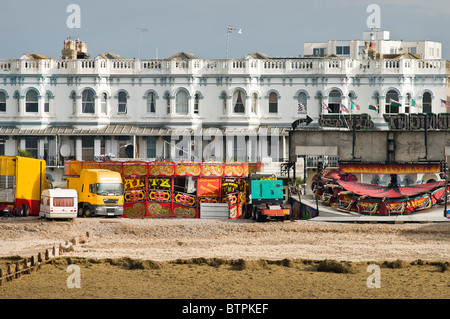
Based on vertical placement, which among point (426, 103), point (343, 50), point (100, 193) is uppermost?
point (343, 50)

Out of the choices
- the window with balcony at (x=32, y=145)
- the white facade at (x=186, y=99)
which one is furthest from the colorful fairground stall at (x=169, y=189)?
the window with balcony at (x=32, y=145)

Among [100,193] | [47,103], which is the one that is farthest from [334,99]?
[100,193]

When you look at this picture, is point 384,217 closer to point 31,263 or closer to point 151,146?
point 31,263

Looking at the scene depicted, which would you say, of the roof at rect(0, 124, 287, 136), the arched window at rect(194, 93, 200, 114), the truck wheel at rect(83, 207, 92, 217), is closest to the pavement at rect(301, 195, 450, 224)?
the truck wheel at rect(83, 207, 92, 217)

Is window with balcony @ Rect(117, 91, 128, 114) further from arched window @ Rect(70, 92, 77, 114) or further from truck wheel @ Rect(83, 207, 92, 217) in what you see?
truck wheel @ Rect(83, 207, 92, 217)

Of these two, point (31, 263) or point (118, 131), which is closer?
point (31, 263)

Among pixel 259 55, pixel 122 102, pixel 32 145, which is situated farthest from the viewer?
pixel 259 55

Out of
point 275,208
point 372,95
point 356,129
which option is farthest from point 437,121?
point 372,95

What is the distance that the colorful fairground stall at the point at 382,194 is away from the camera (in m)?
47.4

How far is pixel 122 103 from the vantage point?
223ft

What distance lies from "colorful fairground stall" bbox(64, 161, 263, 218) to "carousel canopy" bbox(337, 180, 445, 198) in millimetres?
6528

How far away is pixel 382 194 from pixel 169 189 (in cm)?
1226

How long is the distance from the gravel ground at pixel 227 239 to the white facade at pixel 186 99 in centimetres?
1993

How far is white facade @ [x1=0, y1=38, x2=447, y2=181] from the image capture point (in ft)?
219
